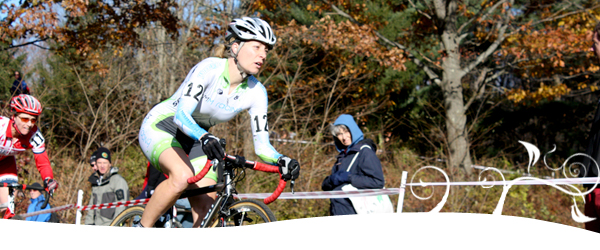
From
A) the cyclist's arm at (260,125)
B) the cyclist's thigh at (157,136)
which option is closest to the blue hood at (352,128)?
the cyclist's arm at (260,125)

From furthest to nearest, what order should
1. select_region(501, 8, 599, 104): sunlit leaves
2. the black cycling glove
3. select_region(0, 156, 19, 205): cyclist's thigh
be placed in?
select_region(501, 8, 599, 104): sunlit leaves → select_region(0, 156, 19, 205): cyclist's thigh → the black cycling glove

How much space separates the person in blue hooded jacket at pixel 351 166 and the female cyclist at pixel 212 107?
1640mm

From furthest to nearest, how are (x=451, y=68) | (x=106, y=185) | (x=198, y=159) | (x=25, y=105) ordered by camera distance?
1. (x=451, y=68)
2. (x=106, y=185)
3. (x=25, y=105)
4. (x=198, y=159)

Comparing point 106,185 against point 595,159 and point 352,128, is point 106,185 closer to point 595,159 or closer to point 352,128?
point 352,128

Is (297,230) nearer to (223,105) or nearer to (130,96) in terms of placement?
(223,105)

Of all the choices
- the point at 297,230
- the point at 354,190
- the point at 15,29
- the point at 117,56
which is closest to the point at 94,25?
the point at 117,56

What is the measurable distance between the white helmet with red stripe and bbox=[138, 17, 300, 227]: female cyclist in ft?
5.99

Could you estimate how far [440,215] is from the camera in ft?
8.77

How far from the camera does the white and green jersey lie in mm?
3232

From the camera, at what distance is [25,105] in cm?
466

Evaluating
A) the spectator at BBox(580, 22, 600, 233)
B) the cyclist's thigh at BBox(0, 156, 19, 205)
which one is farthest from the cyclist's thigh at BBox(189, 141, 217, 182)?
the cyclist's thigh at BBox(0, 156, 19, 205)

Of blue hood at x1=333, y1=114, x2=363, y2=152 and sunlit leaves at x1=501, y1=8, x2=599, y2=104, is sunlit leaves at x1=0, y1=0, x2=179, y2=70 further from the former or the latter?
sunlit leaves at x1=501, y1=8, x2=599, y2=104

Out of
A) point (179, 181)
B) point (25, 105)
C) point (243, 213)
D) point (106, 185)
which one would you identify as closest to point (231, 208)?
point (243, 213)

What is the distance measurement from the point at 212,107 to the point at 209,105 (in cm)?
3
